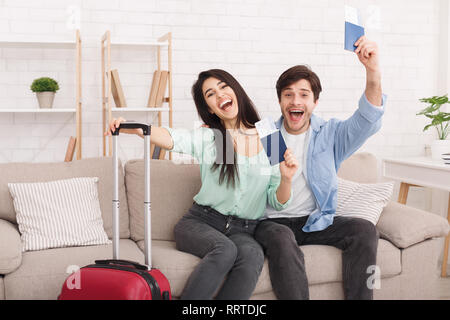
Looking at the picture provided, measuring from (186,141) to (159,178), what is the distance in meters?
0.48

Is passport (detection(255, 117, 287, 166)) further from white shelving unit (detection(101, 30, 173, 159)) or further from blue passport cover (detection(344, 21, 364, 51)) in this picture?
white shelving unit (detection(101, 30, 173, 159))

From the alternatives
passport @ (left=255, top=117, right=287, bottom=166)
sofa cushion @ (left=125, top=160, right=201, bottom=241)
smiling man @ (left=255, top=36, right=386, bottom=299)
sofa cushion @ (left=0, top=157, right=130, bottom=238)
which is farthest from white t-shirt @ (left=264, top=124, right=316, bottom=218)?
Answer: sofa cushion @ (left=0, top=157, right=130, bottom=238)

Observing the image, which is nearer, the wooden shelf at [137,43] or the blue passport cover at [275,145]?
the blue passport cover at [275,145]

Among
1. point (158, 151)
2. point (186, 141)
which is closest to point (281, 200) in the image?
point (186, 141)

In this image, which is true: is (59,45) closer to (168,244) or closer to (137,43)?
(137,43)

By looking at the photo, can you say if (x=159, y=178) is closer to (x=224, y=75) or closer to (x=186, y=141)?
(x=186, y=141)

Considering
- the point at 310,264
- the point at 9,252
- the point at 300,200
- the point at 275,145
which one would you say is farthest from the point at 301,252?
the point at 9,252

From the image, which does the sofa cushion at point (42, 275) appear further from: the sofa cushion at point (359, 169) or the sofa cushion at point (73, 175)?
the sofa cushion at point (359, 169)

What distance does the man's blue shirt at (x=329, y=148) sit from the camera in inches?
93.0

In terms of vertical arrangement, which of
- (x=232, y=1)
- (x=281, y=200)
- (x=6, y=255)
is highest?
(x=232, y=1)

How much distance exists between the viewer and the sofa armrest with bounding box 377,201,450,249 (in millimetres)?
2420

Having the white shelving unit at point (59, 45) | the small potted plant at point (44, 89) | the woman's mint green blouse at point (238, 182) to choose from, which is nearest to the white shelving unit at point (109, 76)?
the white shelving unit at point (59, 45)

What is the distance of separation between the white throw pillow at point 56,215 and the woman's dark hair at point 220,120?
0.67 m
